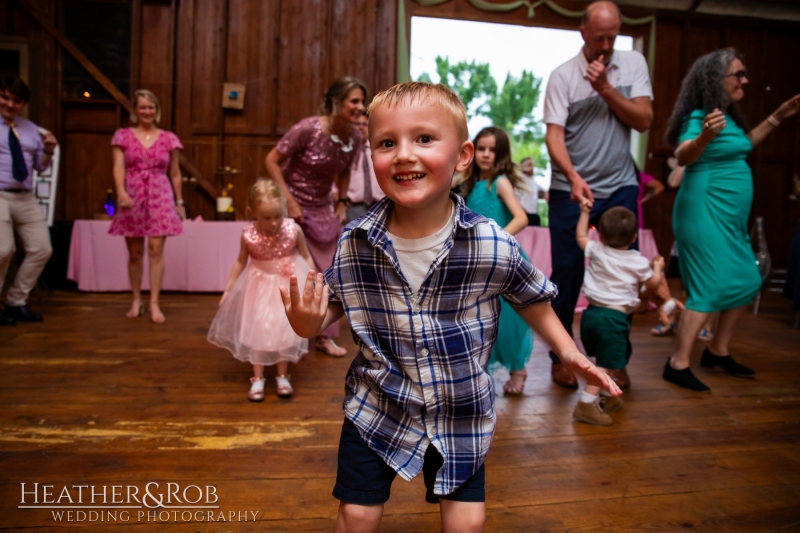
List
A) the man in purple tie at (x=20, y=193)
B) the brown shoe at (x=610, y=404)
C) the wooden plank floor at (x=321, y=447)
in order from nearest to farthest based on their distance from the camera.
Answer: the wooden plank floor at (x=321, y=447), the brown shoe at (x=610, y=404), the man in purple tie at (x=20, y=193)

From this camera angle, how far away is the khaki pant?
396 cm

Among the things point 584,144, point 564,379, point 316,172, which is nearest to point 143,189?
point 316,172

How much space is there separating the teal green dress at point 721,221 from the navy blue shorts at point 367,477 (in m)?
2.18

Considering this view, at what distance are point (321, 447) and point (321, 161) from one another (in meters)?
1.78

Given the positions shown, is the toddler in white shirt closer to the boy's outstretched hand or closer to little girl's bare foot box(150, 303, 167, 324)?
the boy's outstretched hand

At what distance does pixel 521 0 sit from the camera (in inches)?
291

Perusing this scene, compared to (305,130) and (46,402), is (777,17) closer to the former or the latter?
(305,130)

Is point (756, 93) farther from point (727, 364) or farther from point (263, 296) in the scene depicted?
point (263, 296)

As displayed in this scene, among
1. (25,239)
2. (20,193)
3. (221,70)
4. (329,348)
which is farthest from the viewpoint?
(221,70)

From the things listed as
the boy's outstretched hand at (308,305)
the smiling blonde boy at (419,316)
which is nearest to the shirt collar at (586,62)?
the smiling blonde boy at (419,316)

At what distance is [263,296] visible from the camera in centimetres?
280

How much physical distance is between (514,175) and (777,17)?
7.29 meters

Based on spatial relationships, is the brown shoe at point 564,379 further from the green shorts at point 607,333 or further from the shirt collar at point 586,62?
the shirt collar at point 586,62

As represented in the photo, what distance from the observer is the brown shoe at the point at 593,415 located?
237cm
